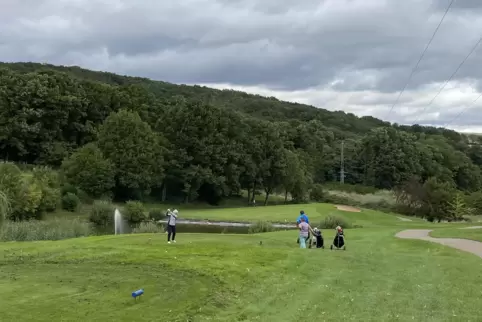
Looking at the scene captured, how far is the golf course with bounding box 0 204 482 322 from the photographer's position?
14.1 metres

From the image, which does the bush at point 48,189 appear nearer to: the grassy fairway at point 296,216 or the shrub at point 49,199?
the shrub at point 49,199

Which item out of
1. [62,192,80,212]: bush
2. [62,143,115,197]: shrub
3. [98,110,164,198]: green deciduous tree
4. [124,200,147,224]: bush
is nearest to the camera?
[124,200,147,224]: bush

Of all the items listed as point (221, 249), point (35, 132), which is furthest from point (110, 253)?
point (35, 132)

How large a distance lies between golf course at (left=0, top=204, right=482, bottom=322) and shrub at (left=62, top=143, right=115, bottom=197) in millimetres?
44400

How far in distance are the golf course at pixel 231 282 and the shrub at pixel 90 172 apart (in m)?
44.4

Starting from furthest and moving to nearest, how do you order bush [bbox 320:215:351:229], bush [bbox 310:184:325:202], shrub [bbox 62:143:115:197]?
bush [bbox 310:184:325:202], shrub [bbox 62:143:115:197], bush [bbox 320:215:351:229]

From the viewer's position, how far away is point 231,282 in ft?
58.8

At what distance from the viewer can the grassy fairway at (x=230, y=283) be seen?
556 inches

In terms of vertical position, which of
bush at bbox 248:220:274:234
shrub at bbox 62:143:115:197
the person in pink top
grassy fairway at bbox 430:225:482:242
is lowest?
bush at bbox 248:220:274:234

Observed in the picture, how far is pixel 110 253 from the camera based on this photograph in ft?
74.1

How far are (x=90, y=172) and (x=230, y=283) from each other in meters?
56.5

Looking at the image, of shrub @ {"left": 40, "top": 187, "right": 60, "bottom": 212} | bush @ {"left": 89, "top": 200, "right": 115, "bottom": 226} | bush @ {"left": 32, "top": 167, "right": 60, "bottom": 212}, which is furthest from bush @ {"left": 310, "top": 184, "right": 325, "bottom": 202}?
shrub @ {"left": 40, "top": 187, "right": 60, "bottom": 212}

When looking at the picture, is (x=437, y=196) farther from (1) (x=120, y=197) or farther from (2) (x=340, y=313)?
(2) (x=340, y=313)

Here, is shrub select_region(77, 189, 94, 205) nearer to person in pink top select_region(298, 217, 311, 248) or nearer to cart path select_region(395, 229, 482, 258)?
cart path select_region(395, 229, 482, 258)
